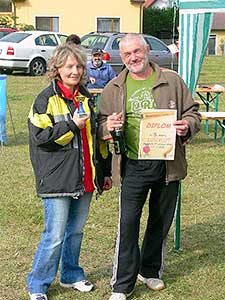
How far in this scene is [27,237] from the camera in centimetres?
590

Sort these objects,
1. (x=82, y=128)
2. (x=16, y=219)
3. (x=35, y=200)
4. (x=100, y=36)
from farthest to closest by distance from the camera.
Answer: (x=100, y=36) < (x=35, y=200) < (x=16, y=219) < (x=82, y=128)

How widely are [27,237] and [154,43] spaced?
1673 cm

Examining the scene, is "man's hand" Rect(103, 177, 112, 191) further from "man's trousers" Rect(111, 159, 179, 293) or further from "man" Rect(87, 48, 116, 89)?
"man" Rect(87, 48, 116, 89)

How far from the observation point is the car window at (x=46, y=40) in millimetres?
21719

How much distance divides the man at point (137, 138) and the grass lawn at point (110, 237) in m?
0.40

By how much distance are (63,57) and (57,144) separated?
536 millimetres

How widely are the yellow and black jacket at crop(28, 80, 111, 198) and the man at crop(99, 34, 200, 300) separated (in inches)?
7.2

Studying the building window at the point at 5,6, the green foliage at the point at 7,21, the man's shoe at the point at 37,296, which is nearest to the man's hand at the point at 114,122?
the man's shoe at the point at 37,296

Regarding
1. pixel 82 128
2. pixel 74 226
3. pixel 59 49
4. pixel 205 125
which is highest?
pixel 59 49

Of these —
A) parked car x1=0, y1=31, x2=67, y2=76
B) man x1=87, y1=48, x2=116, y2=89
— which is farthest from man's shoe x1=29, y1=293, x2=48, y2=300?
parked car x1=0, y1=31, x2=67, y2=76

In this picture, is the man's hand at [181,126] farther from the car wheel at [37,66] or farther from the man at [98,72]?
the car wheel at [37,66]

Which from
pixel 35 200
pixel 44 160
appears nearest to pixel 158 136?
pixel 44 160

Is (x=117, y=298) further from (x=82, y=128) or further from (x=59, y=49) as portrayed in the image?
(x=59, y=49)

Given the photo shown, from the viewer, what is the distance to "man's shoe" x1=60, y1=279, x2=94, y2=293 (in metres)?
4.69
